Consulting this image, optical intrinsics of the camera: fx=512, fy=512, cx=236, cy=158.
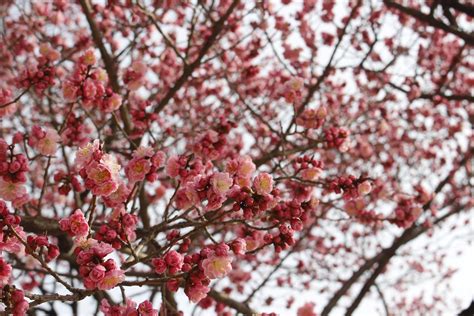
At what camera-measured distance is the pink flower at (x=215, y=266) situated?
2.21m

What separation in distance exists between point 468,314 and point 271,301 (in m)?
3.64

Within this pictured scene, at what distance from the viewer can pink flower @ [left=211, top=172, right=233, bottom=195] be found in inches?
93.7

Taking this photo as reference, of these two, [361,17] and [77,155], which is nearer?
[77,155]

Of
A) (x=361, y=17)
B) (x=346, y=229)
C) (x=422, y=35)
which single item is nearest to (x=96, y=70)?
(x=361, y=17)

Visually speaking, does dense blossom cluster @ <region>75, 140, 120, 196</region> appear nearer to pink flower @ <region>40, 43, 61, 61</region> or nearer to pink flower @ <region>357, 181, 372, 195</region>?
pink flower @ <region>357, 181, 372, 195</region>

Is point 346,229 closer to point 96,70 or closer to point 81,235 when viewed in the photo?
point 96,70

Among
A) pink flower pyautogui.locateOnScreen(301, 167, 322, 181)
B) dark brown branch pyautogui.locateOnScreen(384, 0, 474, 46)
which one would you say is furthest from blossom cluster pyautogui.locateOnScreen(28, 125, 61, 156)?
dark brown branch pyautogui.locateOnScreen(384, 0, 474, 46)

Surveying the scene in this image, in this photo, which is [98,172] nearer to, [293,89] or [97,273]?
[97,273]

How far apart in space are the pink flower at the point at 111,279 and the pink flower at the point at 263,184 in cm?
70

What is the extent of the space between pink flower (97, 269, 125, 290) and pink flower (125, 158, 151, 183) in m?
0.72

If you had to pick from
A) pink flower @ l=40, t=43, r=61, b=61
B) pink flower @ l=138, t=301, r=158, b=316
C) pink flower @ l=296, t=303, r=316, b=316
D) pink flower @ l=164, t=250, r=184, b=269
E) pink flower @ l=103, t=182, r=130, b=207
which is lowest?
pink flower @ l=138, t=301, r=158, b=316

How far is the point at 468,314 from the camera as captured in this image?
2.89 metres

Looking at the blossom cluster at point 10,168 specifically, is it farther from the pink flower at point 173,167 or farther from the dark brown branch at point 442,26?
the dark brown branch at point 442,26

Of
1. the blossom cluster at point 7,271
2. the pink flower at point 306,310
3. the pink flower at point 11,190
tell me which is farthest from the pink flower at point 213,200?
the pink flower at point 306,310
